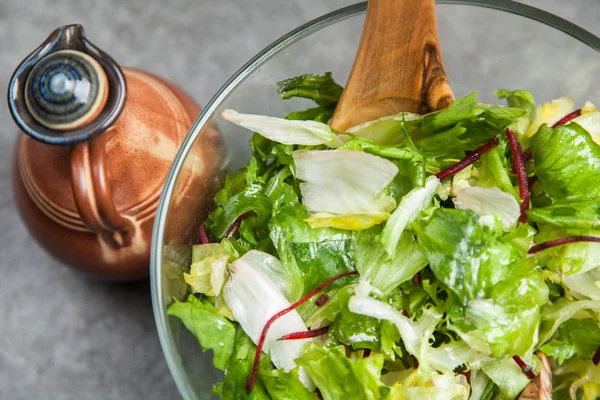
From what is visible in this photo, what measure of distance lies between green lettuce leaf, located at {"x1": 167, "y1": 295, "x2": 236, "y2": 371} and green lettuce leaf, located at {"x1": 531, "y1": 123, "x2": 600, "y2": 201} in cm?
44

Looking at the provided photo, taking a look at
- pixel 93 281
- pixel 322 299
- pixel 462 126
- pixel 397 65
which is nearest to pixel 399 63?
pixel 397 65

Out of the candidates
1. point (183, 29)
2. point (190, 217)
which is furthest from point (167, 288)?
point (183, 29)

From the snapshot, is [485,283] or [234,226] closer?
[485,283]

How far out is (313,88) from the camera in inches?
39.2

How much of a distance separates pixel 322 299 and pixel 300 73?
0.35 meters

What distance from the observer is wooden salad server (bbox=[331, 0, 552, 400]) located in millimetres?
886

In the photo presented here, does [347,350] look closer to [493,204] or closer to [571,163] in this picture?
[493,204]

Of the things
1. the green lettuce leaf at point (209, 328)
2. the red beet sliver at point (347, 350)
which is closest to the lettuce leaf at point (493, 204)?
the red beet sliver at point (347, 350)

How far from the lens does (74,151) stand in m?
0.93

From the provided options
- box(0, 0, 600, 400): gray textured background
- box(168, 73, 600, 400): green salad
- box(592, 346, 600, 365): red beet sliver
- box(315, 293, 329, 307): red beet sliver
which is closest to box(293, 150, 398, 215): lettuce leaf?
box(168, 73, 600, 400): green salad

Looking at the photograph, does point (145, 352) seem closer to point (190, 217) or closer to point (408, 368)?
point (190, 217)

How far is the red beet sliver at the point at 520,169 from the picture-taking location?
82 cm

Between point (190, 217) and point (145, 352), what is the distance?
457 mm

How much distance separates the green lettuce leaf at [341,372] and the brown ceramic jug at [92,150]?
0.98 ft
